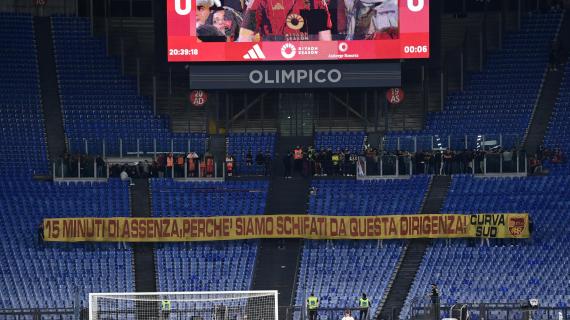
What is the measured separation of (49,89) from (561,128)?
22.1m

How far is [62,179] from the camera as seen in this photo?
71.2 metres

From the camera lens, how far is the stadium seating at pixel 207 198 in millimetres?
69188

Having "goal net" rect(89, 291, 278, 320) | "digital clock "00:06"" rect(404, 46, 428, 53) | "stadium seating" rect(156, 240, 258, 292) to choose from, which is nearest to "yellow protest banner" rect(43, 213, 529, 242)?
"stadium seating" rect(156, 240, 258, 292)

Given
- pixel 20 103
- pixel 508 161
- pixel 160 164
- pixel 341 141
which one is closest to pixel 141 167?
pixel 160 164

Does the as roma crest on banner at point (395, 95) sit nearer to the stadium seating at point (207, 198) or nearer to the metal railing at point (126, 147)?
the stadium seating at point (207, 198)

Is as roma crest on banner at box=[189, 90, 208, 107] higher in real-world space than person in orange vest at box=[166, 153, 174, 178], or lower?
higher

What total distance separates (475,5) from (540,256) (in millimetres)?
17388

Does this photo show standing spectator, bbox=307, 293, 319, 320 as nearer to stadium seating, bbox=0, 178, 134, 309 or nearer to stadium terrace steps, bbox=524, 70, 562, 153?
stadium seating, bbox=0, 178, 134, 309

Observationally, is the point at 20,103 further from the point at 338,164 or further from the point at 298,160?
the point at 338,164

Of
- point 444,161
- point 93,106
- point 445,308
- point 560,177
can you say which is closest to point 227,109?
point 93,106

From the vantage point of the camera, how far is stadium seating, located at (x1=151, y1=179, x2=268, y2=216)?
69188mm

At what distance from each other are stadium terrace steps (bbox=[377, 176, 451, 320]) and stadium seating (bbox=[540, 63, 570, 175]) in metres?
4.72

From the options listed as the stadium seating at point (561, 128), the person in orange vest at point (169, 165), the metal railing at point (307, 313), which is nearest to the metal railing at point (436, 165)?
the stadium seating at point (561, 128)

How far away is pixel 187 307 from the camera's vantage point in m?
56.1
